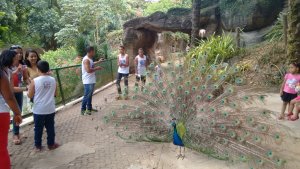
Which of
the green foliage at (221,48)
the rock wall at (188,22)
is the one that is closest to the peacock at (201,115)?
the green foliage at (221,48)

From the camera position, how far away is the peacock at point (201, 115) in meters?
4.34

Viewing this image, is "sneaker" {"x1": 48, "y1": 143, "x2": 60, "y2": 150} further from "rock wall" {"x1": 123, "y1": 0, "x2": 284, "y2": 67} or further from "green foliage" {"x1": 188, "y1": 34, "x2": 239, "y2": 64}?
"rock wall" {"x1": 123, "y1": 0, "x2": 284, "y2": 67}

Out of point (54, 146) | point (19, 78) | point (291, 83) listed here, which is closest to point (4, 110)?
point (54, 146)

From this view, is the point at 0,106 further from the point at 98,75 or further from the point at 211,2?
the point at 211,2

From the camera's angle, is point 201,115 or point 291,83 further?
point 291,83

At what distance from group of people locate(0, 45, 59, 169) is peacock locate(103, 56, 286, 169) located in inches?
43.0

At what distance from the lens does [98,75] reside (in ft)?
39.3

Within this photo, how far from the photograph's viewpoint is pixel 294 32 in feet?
29.8

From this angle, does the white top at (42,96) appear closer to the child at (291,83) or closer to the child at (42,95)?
the child at (42,95)

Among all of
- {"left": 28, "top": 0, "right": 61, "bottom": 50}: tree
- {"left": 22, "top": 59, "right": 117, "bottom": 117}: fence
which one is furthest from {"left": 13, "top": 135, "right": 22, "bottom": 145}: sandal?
{"left": 28, "top": 0, "right": 61, "bottom": 50}: tree

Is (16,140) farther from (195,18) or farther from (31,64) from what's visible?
(195,18)

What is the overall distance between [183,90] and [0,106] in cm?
283

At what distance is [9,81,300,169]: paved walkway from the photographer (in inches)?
185

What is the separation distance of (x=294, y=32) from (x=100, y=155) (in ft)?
23.6
